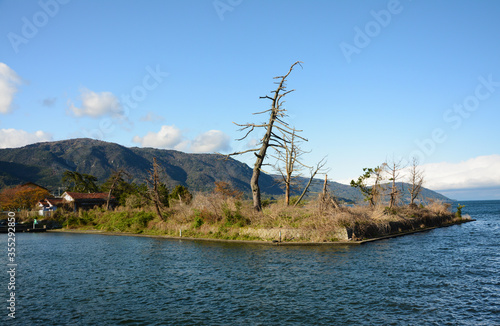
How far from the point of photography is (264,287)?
16.4 meters

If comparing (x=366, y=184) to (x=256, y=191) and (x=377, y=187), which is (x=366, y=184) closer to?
(x=377, y=187)

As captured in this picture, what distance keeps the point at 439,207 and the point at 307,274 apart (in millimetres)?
49911

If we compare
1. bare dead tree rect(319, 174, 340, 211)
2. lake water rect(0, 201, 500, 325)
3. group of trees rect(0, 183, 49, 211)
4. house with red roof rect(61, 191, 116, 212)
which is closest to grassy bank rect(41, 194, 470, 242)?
bare dead tree rect(319, 174, 340, 211)

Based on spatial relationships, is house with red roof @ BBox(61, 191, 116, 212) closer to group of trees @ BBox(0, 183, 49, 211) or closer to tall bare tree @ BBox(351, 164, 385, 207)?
group of trees @ BBox(0, 183, 49, 211)

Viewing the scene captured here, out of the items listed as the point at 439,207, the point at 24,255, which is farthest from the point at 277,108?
the point at 439,207

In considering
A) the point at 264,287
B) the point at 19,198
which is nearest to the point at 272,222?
the point at 264,287

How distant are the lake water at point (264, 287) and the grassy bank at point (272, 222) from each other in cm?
403

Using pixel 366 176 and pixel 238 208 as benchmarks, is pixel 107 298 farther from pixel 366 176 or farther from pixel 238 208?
pixel 366 176

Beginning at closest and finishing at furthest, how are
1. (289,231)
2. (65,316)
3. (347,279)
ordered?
(65,316) < (347,279) < (289,231)

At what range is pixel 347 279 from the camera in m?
17.5

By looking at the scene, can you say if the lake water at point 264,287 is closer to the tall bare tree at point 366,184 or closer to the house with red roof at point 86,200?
the tall bare tree at point 366,184

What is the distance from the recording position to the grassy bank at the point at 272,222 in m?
31.6

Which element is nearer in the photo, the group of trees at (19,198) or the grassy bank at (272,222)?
the grassy bank at (272,222)

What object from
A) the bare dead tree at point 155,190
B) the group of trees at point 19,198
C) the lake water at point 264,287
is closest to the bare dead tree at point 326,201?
the lake water at point 264,287
